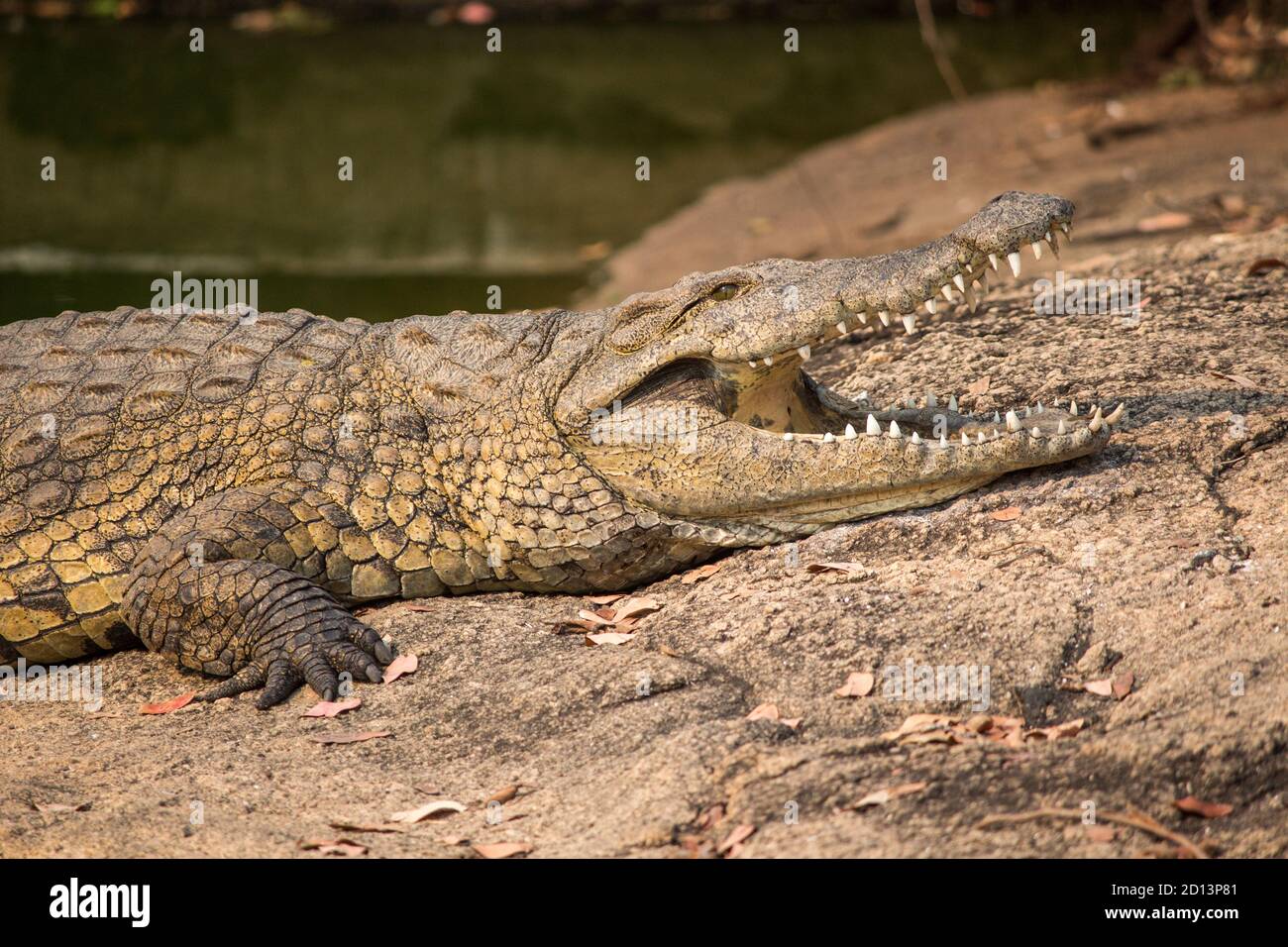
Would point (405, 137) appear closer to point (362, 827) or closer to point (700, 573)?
point (700, 573)

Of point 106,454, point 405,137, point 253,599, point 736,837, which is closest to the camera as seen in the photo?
point 736,837

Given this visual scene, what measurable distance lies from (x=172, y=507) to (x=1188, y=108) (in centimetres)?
1090

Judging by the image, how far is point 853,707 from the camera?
4266 millimetres

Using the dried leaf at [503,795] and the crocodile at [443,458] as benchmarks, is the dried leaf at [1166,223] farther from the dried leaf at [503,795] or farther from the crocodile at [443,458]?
the dried leaf at [503,795]

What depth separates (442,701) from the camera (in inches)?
191

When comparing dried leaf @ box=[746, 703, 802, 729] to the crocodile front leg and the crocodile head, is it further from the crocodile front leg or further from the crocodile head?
the crocodile front leg

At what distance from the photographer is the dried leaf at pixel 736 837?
3.67 meters

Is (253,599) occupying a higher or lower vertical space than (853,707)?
higher

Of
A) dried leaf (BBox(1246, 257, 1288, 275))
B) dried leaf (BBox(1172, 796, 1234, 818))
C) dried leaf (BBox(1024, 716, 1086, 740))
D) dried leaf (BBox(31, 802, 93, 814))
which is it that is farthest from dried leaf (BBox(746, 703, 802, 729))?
dried leaf (BBox(1246, 257, 1288, 275))

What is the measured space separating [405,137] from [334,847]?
13.4 meters

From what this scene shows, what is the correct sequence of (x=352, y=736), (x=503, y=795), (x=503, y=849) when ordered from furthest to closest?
(x=352, y=736)
(x=503, y=795)
(x=503, y=849)

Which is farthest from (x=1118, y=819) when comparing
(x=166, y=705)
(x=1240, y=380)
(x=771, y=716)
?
(x=166, y=705)

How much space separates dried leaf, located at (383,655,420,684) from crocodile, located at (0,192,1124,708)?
8cm
